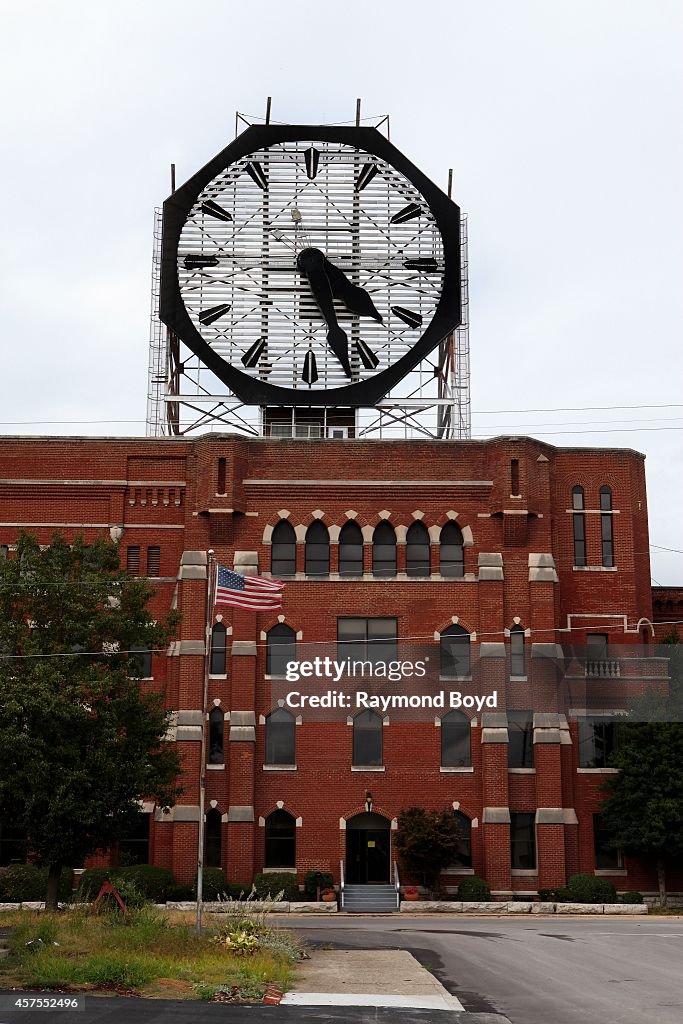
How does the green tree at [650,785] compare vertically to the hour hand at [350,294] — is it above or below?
below

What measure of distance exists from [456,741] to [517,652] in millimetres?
3923

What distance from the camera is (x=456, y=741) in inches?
1783

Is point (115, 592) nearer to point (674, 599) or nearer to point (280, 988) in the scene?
point (280, 988)

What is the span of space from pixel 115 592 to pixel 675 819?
20.5 m

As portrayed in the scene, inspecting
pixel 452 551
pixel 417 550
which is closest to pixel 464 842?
pixel 452 551

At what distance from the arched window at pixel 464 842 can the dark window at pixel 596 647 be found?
24.6 feet

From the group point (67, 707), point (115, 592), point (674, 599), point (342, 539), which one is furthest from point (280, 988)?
point (674, 599)

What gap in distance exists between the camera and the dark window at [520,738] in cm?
4522

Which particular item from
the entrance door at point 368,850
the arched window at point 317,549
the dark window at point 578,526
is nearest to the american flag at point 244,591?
the arched window at point 317,549

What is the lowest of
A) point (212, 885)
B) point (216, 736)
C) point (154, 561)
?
point (212, 885)

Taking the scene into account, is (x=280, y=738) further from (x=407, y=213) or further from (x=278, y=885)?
(x=407, y=213)

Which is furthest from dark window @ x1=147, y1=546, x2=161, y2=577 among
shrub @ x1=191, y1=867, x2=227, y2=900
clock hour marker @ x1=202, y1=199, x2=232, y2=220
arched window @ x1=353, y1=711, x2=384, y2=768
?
clock hour marker @ x1=202, y1=199, x2=232, y2=220

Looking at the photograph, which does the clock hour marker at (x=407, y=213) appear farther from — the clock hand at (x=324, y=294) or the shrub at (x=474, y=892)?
the shrub at (x=474, y=892)

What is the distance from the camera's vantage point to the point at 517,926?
3622 cm
